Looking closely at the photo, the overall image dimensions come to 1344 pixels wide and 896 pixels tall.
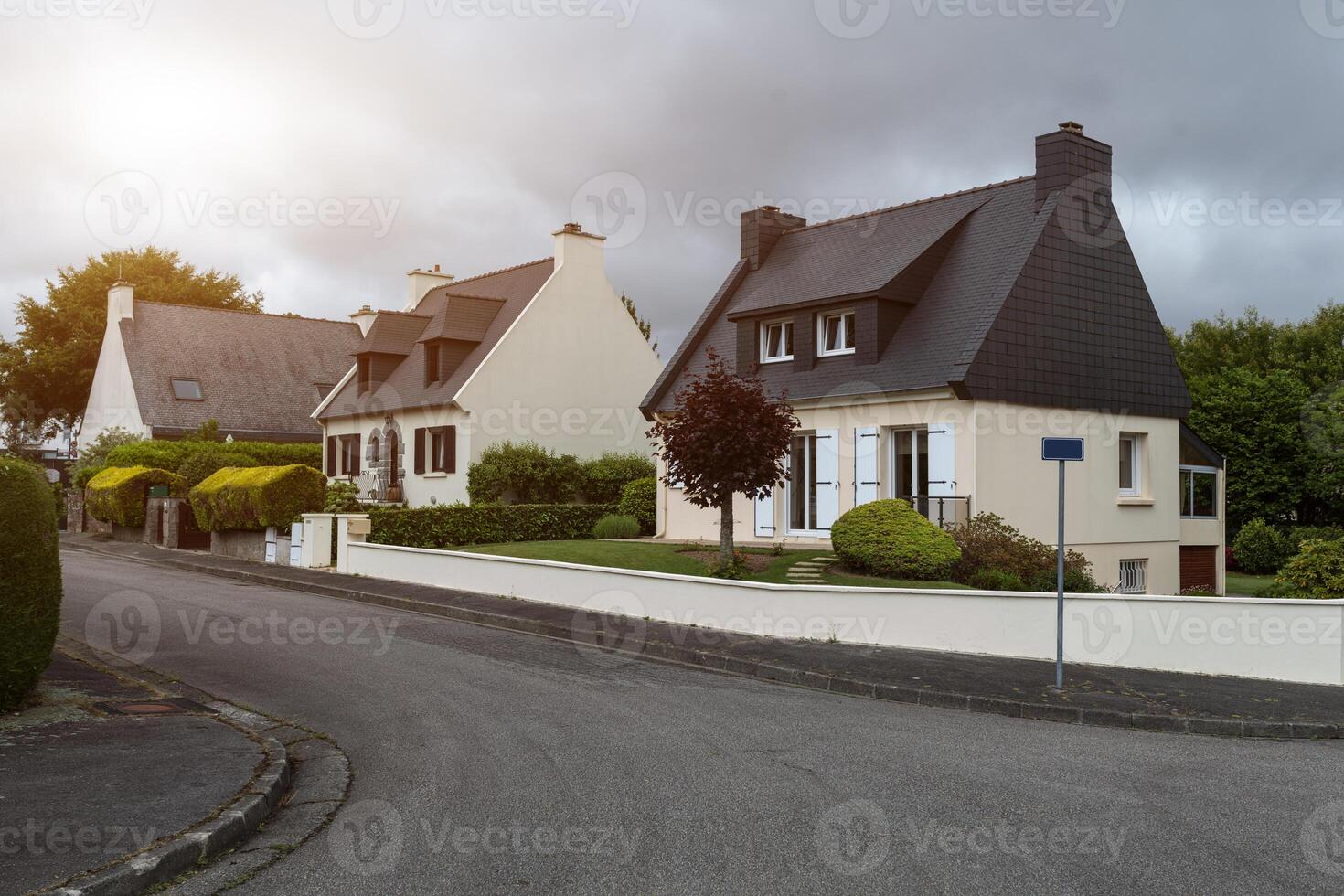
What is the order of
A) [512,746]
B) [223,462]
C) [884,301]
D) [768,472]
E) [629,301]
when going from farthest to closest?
[629,301], [223,462], [884,301], [768,472], [512,746]

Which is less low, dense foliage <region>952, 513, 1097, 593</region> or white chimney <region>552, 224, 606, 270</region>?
white chimney <region>552, 224, 606, 270</region>

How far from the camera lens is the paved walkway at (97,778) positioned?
5543mm

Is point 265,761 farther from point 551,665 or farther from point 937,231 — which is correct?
point 937,231

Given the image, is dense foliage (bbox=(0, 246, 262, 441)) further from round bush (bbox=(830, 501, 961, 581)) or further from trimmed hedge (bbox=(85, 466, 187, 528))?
round bush (bbox=(830, 501, 961, 581))

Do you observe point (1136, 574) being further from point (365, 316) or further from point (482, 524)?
point (365, 316)

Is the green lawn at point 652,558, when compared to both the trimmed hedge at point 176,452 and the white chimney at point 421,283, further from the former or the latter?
the white chimney at point 421,283

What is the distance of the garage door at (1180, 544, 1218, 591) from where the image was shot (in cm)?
2609

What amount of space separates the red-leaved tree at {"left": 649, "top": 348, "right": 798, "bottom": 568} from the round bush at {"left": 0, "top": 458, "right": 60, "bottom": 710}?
10.3 meters

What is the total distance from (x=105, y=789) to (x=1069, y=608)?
10023mm

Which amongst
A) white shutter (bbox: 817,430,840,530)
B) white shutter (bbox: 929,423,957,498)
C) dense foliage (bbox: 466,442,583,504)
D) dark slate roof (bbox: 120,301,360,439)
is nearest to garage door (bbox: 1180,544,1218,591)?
white shutter (bbox: 929,423,957,498)

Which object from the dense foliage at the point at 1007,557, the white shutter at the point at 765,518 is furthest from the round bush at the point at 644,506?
the dense foliage at the point at 1007,557

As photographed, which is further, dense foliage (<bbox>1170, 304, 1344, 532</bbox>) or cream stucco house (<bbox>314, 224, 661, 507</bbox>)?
dense foliage (<bbox>1170, 304, 1344, 532</bbox>)

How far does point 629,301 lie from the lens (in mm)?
56719

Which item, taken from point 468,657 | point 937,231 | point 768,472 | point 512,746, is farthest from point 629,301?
point 512,746
